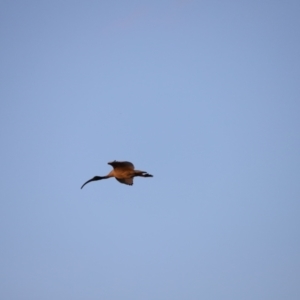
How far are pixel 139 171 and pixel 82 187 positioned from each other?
253 inches

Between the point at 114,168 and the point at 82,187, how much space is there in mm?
5398

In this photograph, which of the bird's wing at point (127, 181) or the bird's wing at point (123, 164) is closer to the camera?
the bird's wing at point (123, 164)

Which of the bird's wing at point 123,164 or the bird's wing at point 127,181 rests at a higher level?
the bird's wing at point 123,164

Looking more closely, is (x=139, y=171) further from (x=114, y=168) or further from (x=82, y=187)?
(x=82, y=187)

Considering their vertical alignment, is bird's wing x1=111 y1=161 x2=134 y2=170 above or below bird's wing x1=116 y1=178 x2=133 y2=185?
above

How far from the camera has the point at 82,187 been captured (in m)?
34.4

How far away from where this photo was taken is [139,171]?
28.6 metres

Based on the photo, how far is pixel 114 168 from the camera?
29.3 metres

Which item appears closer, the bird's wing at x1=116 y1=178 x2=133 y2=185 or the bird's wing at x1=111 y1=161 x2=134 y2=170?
the bird's wing at x1=111 y1=161 x2=134 y2=170

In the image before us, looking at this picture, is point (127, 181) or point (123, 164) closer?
point (123, 164)

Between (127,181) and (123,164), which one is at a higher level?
(123,164)

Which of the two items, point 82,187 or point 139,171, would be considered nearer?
point 139,171

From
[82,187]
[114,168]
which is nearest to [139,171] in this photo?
[114,168]
